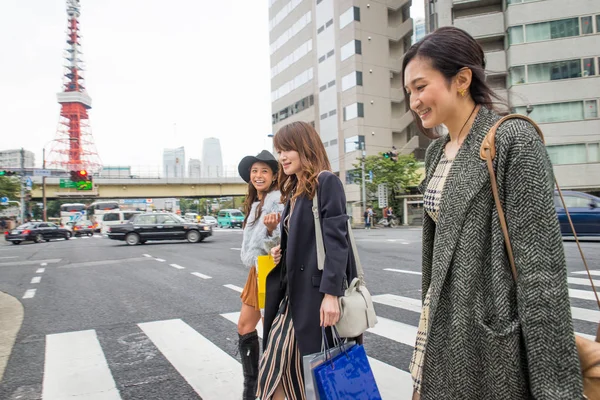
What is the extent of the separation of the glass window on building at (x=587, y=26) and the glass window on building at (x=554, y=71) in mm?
1936

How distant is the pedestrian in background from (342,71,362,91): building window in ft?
141

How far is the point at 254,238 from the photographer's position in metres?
2.97

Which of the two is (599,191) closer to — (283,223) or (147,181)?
(283,223)

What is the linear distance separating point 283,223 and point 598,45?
117ft

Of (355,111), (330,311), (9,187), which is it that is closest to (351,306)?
(330,311)

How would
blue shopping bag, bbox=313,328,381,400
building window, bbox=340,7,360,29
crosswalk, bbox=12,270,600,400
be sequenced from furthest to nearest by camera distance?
building window, bbox=340,7,360,29, crosswalk, bbox=12,270,600,400, blue shopping bag, bbox=313,328,381,400

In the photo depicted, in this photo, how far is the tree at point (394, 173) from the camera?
119 feet

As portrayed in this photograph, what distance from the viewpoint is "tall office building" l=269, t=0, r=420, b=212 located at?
4384cm

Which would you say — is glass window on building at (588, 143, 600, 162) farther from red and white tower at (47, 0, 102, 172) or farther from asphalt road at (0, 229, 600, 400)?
red and white tower at (47, 0, 102, 172)

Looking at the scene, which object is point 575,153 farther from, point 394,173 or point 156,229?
point 156,229

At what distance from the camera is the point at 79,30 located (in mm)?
112000

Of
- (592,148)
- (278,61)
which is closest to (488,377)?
(592,148)

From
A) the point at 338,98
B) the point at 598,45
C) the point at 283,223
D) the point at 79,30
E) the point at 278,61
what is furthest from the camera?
the point at 79,30

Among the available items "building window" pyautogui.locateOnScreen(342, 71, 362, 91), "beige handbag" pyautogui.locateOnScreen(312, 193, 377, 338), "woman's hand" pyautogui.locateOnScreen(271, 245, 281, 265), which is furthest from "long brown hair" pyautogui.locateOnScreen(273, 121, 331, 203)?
"building window" pyautogui.locateOnScreen(342, 71, 362, 91)
